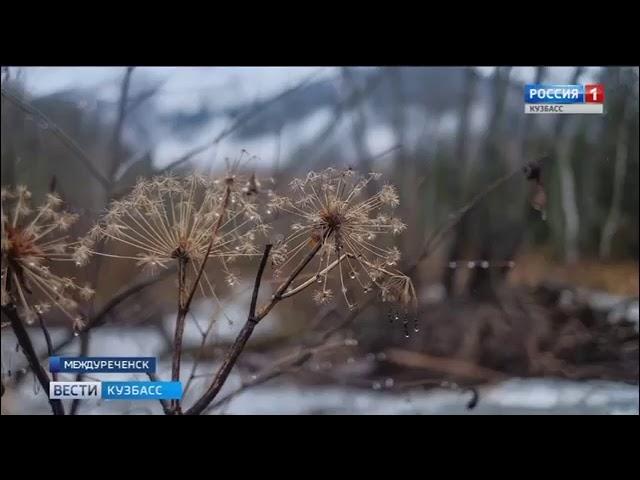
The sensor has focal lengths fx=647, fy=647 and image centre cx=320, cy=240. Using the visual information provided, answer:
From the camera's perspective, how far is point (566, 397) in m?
2.68

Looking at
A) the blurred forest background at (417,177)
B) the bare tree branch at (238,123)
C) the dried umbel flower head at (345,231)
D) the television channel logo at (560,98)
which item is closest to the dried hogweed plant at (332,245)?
the dried umbel flower head at (345,231)

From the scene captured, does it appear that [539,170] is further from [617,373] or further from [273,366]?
[273,366]

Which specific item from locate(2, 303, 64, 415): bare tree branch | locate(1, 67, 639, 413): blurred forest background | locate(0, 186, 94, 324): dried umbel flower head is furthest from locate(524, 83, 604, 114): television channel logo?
locate(2, 303, 64, 415): bare tree branch

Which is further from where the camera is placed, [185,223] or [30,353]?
[30,353]

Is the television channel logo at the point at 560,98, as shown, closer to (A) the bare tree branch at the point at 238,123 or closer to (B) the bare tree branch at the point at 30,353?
(A) the bare tree branch at the point at 238,123

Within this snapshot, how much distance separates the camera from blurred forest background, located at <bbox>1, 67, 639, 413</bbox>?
2.58 meters

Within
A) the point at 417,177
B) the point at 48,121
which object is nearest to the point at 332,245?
the point at 417,177

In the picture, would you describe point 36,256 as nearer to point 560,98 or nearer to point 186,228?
point 186,228

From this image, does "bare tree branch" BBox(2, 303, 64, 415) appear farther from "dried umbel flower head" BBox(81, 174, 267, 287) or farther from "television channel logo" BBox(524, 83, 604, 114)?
"television channel logo" BBox(524, 83, 604, 114)

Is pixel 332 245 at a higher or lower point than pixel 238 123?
lower

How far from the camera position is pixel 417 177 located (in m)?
2.59

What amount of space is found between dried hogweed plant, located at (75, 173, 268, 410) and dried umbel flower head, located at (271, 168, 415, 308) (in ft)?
Answer: 0.44

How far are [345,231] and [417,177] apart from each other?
1.50 feet
